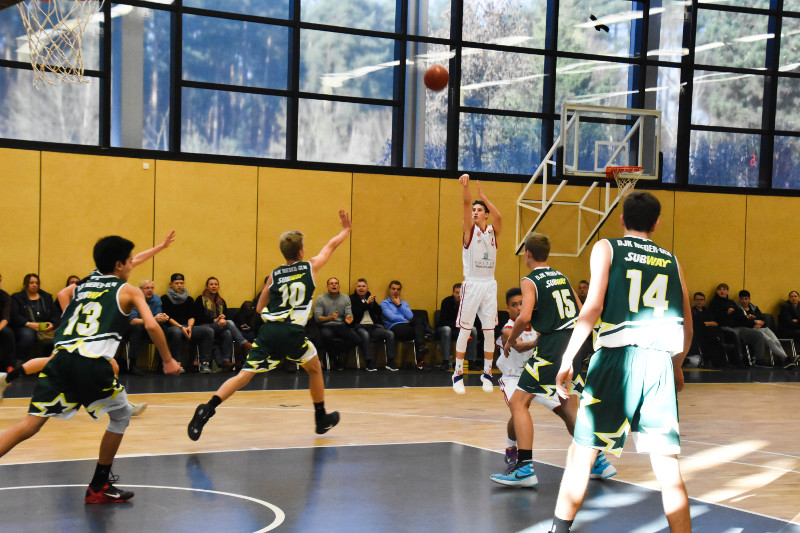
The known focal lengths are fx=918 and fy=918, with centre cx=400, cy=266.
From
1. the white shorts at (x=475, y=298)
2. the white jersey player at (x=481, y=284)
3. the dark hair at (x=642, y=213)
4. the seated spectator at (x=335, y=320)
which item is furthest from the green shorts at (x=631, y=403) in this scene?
the seated spectator at (x=335, y=320)

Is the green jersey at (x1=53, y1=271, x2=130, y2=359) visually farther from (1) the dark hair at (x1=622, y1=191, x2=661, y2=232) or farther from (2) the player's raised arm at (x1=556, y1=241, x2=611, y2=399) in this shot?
(1) the dark hair at (x1=622, y1=191, x2=661, y2=232)

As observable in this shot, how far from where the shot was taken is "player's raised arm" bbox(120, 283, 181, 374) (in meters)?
4.49

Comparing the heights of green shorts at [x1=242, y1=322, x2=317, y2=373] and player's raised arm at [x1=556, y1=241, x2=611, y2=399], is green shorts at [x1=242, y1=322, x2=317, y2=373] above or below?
below

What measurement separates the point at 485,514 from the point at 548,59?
1110 cm

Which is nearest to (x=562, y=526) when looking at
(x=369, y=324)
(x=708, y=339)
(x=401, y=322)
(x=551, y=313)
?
(x=551, y=313)

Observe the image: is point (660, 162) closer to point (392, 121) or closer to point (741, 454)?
point (392, 121)

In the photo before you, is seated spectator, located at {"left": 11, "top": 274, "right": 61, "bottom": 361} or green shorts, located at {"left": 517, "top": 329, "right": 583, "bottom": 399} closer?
green shorts, located at {"left": 517, "top": 329, "right": 583, "bottom": 399}

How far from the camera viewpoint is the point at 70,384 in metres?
4.68

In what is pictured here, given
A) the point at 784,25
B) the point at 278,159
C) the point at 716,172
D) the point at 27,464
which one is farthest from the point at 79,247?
the point at 784,25

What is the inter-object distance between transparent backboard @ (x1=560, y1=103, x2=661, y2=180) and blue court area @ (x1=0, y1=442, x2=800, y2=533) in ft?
28.1

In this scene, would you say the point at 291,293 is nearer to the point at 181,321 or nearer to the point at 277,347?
the point at 277,347

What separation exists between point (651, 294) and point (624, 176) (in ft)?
34.1

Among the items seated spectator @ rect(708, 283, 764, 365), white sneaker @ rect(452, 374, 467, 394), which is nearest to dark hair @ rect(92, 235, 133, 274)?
white sneaker @ rect(452, 374, 467, 394)

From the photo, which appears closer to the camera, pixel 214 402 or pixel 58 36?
pixel 214 402
